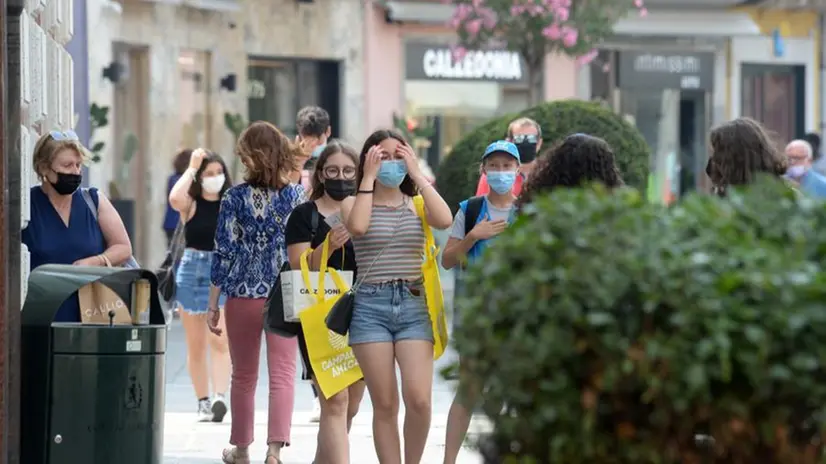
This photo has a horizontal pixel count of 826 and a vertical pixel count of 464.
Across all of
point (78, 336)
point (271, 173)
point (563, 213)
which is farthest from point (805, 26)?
point (563, 213)

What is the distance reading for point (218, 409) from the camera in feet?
40.4

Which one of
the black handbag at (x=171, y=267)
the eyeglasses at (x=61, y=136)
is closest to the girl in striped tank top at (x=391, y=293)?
the eyeglasses at (x=61, y=136)

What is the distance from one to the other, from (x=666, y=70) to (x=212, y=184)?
19.7 meters

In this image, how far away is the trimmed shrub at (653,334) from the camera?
4445 millimetres

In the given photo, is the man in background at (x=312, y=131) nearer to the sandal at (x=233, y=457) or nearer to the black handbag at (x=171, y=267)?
the black handbag at (x=171, y=267)

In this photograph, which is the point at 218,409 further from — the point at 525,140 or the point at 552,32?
the point at 552,32

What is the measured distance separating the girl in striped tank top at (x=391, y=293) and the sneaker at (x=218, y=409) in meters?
4.01

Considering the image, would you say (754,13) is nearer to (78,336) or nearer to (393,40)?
(393,40)

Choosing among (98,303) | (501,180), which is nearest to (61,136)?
(98,303)

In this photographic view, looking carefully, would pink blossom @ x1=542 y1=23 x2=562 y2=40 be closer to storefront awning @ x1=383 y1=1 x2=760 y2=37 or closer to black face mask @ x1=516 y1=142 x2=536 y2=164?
storefront awning @ x1=383 y1=1 x2=760 y2=37

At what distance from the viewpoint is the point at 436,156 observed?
29.2m

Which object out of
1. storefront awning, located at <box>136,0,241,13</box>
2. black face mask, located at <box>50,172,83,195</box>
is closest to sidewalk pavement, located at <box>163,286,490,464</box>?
black face mask, located at <box>50,172,83,195</box>

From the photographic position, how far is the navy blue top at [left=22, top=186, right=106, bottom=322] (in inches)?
347

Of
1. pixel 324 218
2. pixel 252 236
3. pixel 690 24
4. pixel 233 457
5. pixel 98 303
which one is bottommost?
pixel 233 457
